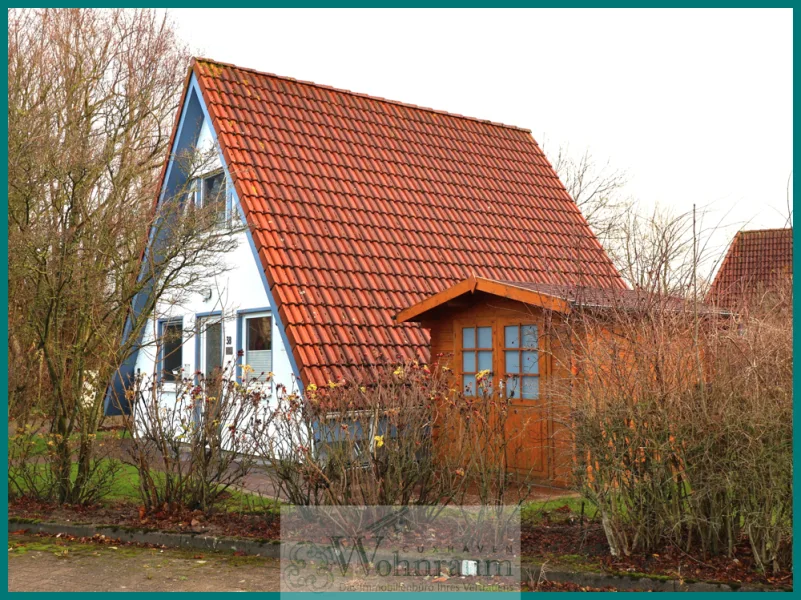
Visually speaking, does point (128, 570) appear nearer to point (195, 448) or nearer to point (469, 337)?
point (195, 448)

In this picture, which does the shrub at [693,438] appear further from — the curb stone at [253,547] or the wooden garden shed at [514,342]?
the wooden garden shed at [514,342]

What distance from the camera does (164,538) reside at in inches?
324

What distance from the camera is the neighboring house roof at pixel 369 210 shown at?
12594 mm

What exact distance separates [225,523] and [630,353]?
4.44 m

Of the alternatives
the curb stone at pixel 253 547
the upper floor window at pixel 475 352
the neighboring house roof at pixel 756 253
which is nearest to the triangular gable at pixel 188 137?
the upper floor window at pixel 475 352

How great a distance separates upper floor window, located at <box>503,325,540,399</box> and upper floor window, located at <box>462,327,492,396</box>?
31 centimetres

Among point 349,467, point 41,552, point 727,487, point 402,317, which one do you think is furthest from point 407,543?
point 402,317

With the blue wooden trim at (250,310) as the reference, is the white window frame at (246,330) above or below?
below

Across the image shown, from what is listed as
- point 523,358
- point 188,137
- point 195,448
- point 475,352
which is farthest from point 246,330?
point 195,448

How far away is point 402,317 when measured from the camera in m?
12.0

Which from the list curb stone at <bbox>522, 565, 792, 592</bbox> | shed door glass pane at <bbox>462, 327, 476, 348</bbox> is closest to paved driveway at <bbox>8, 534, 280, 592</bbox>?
curb stone at <bbox>522, 565, 792, 592</bbox>

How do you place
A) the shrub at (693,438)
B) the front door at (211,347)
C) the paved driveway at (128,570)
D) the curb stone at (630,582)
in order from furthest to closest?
1. the front door at (211,347)
2. the paved driveway at (128,570)
3. the shrub at (693,438)
4. the curb stone at (630,582)

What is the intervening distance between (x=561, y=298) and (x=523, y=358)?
64.3 inches

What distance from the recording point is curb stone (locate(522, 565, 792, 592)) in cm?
632
